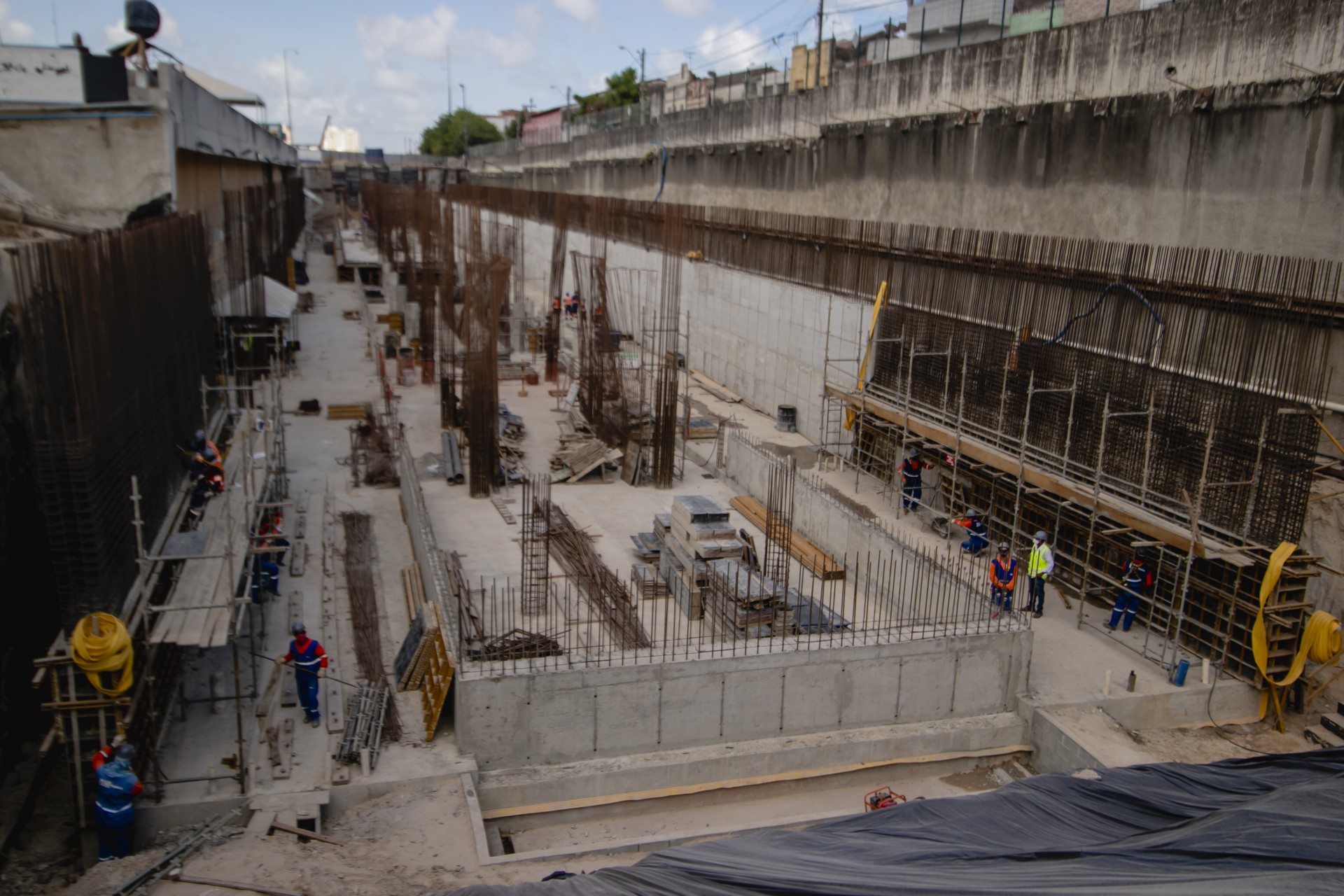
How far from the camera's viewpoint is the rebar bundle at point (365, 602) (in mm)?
10322

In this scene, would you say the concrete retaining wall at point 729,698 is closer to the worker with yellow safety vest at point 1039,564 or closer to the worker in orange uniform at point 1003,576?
the worker in orange uniform at point 1003,576

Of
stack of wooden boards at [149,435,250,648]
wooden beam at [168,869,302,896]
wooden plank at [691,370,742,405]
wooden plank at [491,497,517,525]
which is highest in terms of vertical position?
stack of wooden boards at [149,435,250,648]

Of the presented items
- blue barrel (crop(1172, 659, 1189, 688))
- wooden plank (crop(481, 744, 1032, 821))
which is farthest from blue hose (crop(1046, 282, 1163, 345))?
wooden plank (crop(481, 744, 1032, 821))

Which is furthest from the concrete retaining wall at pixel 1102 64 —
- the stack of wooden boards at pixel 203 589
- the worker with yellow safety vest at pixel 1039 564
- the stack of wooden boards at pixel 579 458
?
the stack of wooden boards at pixel 203 589

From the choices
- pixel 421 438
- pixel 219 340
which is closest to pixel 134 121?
pixel 219 340

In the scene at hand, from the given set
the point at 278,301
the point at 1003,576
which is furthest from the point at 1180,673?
the point at 278,301

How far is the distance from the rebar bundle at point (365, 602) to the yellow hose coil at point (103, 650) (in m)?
2.44

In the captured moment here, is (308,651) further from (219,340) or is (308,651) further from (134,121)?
(219,340)

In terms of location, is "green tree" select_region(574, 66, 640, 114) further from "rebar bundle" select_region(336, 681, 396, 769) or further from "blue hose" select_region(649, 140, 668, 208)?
"rebar bundle" select_region(336, 681, 396, 769)

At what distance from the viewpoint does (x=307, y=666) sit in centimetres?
934

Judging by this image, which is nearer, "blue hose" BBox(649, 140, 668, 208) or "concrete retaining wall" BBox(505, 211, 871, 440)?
"concrete retaining wall" BBox(505, 211, 871, 440)

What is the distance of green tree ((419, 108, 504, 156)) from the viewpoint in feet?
362

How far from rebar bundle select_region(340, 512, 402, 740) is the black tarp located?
5071mm

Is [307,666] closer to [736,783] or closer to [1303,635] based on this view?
[736,783]
